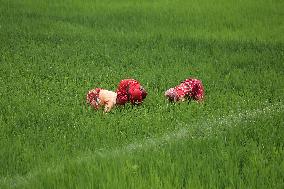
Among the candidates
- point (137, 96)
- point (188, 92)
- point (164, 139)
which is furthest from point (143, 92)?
point (164, 139)

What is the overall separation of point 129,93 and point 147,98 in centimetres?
37

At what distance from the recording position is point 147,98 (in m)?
5.82

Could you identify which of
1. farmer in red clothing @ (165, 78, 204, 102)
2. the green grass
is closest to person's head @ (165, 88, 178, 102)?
farmer in red clothing @ (165, 78, 204, 102)

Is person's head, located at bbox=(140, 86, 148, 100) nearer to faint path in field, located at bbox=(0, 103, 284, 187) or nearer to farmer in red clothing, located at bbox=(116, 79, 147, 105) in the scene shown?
farmer in red clothing, located at bbox=(116, 79, 147, 105)

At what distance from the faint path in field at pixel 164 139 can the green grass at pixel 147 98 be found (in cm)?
2

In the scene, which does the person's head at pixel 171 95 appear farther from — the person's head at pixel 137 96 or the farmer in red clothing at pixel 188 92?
the person's head at pixel 137 96

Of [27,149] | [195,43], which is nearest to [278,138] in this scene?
[27,149]

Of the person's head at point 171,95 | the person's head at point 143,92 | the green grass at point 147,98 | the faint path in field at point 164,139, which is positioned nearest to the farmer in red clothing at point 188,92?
the person's head at point 171,95

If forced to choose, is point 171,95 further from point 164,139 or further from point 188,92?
point 164,139

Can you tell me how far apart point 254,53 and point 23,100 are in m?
3.86

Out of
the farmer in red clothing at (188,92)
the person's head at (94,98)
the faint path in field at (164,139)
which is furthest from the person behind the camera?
the farmer in red clothing at (188,92)

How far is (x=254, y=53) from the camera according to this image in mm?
8148

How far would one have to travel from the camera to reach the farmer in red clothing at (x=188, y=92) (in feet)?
18.5

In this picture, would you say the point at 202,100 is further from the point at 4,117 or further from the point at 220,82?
the point at 4,117
